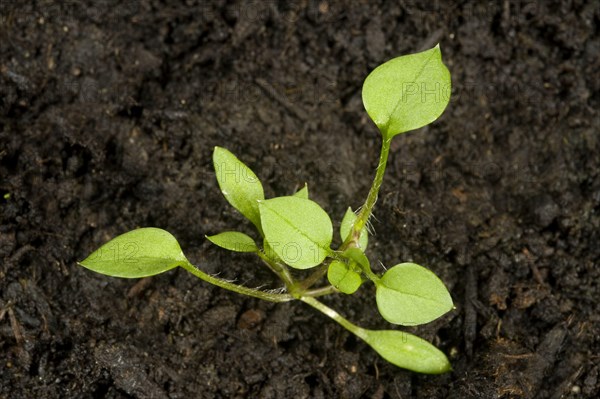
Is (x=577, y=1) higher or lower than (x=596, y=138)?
higher

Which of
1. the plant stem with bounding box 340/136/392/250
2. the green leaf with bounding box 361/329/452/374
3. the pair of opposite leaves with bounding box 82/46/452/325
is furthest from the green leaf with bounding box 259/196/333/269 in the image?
the green leaf with bounding box 361/329/452/374

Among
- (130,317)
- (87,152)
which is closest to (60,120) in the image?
(87,152)

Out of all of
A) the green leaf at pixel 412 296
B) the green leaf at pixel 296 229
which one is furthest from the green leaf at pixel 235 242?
the green leaf at pixel 412 296

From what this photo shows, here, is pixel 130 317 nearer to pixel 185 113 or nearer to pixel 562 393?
pixel 185 113

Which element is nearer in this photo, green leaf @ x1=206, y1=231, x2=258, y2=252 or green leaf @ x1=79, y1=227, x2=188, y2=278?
green leaf @ x1=79, y1=227, x2=188, y2=278

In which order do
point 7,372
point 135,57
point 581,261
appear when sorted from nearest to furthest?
point 7,372 → point 581,261 → point 135,57

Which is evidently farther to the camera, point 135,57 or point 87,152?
point 135,57

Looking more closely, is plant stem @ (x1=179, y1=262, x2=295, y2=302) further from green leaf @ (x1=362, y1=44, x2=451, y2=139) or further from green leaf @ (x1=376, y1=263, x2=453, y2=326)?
green leaf @ (x1=362, y1=44, x2=451, y2=139)

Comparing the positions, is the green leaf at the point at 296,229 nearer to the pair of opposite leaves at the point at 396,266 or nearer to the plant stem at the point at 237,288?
the pair of opposite leaves at the point at 396,266
